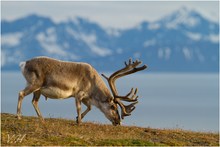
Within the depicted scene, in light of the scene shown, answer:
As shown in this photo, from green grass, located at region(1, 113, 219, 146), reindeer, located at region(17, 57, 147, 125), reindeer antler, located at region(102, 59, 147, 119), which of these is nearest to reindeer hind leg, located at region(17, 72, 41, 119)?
reindeer, located at region(17, 57, 147, 125)

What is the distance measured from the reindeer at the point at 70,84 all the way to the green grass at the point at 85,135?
3.02ft

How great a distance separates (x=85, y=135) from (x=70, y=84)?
10.3 feet

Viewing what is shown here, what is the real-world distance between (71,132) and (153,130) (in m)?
3.43

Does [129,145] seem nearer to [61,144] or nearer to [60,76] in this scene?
[61,144]

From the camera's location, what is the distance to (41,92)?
24.0 metres

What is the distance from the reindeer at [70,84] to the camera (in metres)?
23.8

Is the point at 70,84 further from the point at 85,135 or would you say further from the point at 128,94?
the point at 85,135

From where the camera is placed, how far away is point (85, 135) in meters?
21.7

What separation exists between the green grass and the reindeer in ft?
3.02

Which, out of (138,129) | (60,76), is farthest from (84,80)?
(138,129)

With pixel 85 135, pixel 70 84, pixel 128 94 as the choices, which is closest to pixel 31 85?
pixel 70 84

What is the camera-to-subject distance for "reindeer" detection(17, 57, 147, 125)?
23781 millimetres

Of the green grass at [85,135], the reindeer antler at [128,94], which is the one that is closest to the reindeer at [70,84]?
the reindeer antler at [128,94]

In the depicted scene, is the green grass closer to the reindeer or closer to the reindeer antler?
the reindeer
